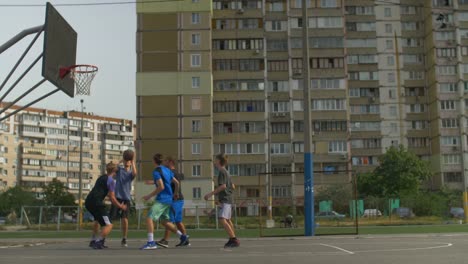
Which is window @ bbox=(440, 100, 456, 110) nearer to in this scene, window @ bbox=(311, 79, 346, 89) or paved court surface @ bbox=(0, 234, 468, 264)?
window @ bbox=(311, 79, 346, 89)

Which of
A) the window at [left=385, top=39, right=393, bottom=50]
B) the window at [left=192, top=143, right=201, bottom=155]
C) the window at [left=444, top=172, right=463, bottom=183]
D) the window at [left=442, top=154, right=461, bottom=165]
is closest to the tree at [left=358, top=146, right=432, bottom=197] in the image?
the window at [left=442, top=154, right=461, bottom=165]

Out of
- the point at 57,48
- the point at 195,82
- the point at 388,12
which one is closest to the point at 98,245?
the point at 57,48

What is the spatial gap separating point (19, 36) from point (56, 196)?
92.3 meters

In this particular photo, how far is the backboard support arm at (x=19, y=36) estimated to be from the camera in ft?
56.8

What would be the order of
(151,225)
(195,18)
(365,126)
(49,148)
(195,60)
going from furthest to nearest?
(49,148) → (365,126) → (195,18) → (195,60) → (151,225)

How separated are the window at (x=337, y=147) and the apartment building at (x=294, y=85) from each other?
0.13m

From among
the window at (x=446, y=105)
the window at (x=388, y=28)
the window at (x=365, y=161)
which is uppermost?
the window at (x=388, y=28)

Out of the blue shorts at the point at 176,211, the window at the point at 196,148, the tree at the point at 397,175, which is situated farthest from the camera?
the tree at the point at 397,175

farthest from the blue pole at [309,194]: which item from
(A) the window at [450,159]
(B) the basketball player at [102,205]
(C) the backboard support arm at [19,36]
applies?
(A) the window at [450,159]

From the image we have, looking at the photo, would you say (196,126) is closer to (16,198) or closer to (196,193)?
(196,193)

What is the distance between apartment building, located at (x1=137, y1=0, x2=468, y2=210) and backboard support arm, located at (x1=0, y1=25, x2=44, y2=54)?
56584 mm

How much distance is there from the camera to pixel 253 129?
80250 millimetres

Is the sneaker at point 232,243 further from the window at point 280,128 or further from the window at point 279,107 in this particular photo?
the window at point 279,107

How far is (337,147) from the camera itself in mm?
80562
